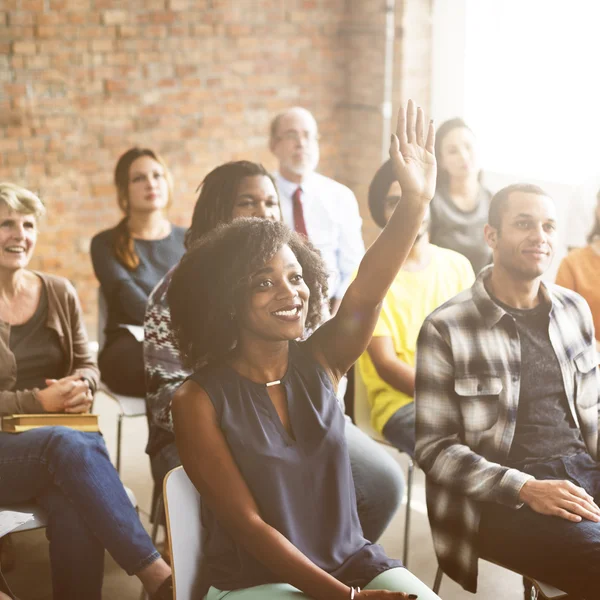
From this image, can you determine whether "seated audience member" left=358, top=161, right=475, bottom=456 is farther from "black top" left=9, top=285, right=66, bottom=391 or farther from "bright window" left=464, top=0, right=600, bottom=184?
"bright window" left=464, top=0, right=600, bottom=184

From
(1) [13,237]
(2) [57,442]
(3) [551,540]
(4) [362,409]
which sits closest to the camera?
(3) [551,540]

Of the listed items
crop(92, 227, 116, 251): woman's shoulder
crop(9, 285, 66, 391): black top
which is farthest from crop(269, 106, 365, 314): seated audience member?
crop(9, 285, 66, 391): black top

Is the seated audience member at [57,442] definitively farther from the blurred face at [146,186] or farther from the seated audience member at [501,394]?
the blurred face at [146,186]

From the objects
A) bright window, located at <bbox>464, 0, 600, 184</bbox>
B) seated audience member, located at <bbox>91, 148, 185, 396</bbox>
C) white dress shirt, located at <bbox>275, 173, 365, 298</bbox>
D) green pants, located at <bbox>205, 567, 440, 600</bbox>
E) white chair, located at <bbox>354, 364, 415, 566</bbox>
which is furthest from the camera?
bright window, located at <bbox>464, 0, 600, 184</bbox>

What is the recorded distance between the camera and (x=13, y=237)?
9.09 ft

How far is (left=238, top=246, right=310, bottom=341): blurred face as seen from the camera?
1.86 meters

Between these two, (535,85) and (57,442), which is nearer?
(57,442)

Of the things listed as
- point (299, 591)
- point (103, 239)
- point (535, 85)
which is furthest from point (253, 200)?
point (535, 85)

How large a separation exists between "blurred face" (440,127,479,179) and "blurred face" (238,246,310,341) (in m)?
1.93

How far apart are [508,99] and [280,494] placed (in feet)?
12.0

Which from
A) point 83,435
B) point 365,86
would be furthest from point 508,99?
point 83,435

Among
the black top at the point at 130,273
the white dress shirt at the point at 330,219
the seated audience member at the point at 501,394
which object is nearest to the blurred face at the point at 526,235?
the seated audience member at the point at 501,394

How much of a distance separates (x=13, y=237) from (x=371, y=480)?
4.10 feet

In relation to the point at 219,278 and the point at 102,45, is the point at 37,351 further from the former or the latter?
the point at 102,45
